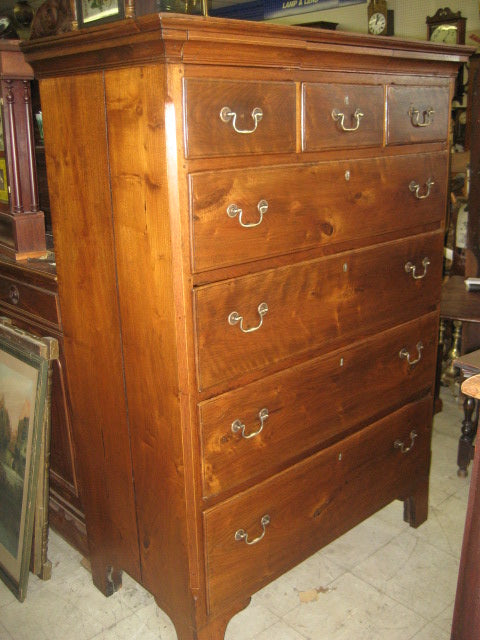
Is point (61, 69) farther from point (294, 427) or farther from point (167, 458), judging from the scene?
point (294, 427)

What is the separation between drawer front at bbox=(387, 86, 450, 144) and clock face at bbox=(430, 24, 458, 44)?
4.51 meters

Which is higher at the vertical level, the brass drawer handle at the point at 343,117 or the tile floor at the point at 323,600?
the brass drawer handle at the point at 343,117

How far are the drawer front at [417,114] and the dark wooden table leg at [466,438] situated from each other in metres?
1.19

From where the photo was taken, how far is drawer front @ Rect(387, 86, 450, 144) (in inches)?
76.9

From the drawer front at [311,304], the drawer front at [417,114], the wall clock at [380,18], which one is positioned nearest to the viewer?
the drawer front at [311,304]

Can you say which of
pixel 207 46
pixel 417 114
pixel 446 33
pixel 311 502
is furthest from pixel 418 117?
pixel 446 33

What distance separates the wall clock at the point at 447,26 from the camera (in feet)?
19.6

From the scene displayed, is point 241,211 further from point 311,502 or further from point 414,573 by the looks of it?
point 414,573

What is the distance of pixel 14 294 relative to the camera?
7.29 ft

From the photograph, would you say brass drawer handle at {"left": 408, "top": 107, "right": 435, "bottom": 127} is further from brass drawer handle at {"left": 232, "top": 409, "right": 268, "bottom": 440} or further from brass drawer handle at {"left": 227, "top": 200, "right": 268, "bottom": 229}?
brass drawer handle at {"left": 232, "top": 409, "right": 268, "bottom": 440}

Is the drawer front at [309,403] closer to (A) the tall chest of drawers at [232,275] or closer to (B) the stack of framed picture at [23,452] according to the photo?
(A) the tall chest of drawers at [232,275]

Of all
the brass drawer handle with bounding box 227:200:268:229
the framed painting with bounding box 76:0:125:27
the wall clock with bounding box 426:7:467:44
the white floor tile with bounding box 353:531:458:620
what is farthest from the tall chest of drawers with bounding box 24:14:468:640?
the wall clock with bounding box 426:7:467:44

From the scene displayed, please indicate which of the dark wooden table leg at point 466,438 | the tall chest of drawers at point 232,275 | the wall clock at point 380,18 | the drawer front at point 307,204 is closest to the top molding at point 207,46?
the tall chest of drawers at point 232,275

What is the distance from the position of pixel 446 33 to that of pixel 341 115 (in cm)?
512
